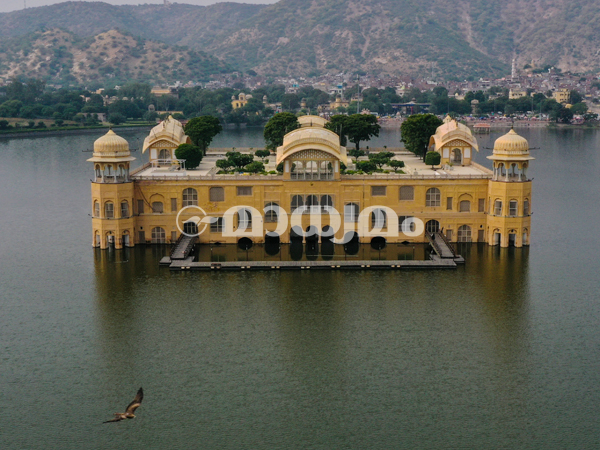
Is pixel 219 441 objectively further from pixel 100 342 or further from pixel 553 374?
pixel 553 374

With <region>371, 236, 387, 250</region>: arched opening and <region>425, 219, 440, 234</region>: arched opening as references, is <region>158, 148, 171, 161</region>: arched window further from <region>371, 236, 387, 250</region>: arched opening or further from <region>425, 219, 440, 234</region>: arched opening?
<region>425, 219, 440, 234</region>: arched opening

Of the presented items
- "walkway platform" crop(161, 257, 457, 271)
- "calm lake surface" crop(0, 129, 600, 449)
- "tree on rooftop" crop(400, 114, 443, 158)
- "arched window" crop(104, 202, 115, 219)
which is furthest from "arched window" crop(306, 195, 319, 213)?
"tree on rooftop" crop(400, 114, 443, 158)

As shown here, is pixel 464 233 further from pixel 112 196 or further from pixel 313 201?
pixel 112 196

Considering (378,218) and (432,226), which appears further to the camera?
(432,226)

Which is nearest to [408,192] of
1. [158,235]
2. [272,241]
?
[272,241]

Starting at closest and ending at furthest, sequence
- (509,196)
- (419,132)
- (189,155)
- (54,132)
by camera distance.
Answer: (509,196) → (189,155) → (419,132) → (54,132)

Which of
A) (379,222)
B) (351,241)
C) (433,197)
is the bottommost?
(351,241)
